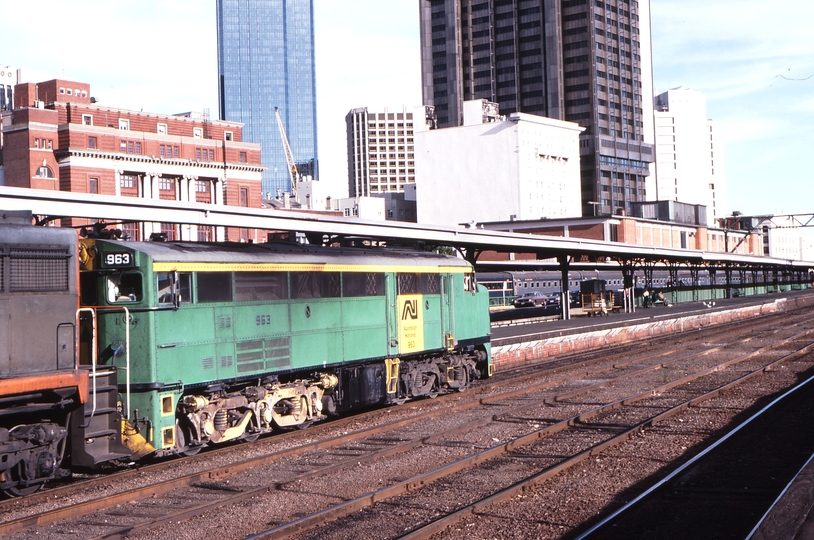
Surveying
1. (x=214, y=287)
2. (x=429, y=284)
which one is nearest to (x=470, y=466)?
(x=214, y=287)

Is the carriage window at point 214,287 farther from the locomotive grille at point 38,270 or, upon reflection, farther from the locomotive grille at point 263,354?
the locomotive grille at point 38,270

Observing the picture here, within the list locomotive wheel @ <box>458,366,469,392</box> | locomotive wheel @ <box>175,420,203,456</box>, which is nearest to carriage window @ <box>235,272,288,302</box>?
locomotive wheel @ <box>175,420,203,456</box>

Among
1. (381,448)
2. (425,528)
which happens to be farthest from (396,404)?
(425,528)

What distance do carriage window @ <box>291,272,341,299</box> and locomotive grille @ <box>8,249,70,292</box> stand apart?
5199mm

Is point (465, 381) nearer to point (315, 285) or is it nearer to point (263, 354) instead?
point (315, 285)

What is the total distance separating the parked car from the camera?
82.9m

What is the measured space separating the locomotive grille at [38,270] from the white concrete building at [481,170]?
11044 cm

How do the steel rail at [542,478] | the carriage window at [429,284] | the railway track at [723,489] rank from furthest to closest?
1. the carriage window at [429,284]
2. the railway track at [723,489]
3. the steel rail at [542,478]

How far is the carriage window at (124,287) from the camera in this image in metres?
13.9

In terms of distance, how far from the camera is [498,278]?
90500 mm

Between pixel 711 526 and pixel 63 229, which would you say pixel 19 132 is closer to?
pixel 63 229

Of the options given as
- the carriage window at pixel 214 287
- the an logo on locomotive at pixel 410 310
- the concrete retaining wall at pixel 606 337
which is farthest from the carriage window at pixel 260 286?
the concrete retaining wall at pixel 606 337

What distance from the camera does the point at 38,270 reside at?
39.9ft

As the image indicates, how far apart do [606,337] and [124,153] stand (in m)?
65.0
